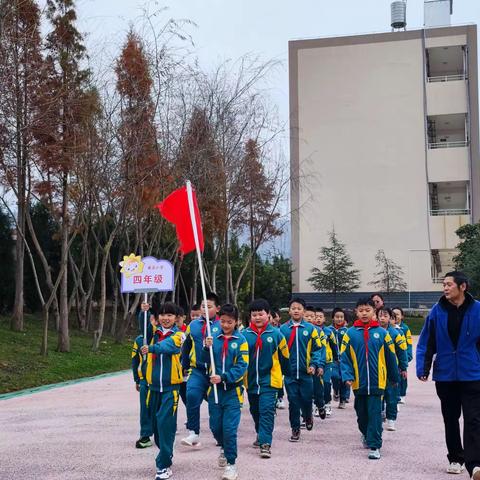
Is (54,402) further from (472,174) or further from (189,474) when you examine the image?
(472,174)

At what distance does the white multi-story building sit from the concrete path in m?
32.3

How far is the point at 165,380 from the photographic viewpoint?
6.57 metres

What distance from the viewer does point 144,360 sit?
7.07 m

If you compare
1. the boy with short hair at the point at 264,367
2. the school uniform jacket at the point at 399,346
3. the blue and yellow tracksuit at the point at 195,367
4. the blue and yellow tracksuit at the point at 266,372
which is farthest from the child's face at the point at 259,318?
the school uniform jacket at the point at 399,346

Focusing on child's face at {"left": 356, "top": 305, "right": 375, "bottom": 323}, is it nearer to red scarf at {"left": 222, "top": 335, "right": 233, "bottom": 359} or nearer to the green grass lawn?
red scarf at {"left": 222, "top": 335, "right": 233, "bottom": 359}

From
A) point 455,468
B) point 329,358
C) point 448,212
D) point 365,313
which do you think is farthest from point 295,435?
point 448,212

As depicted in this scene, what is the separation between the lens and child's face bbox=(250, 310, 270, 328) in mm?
7395

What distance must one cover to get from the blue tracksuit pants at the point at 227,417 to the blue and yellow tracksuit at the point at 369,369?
1.33 metres

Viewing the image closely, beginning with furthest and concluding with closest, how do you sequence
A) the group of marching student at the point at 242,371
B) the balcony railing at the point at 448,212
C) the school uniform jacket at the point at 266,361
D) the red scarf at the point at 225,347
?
the balcony railing at the point at 448,212 → the school uniform jacket at the point at 266,361 → the red scarf at the point at 225,347 → the group of marching student at the point at 242,371

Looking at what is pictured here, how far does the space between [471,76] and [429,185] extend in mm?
7008

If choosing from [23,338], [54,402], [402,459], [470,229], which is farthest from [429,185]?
[402,459]

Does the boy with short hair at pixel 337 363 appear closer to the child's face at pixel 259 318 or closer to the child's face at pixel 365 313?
the child's face at pixel 365 313

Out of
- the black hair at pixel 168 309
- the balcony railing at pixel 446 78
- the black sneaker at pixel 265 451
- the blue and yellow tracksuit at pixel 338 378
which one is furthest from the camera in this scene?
the balcony railing at pixel 446 78

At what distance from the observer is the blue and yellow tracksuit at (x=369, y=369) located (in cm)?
709
